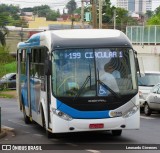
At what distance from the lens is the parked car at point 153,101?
76.2 ft

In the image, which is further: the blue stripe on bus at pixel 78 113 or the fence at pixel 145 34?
the fence at pixel 145 34

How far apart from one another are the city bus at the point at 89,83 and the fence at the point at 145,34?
98.7 ft

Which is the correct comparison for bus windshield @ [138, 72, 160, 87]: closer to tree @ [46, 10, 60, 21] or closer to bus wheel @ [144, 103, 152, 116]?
bus wheel @ [144, 103, 152, 116]

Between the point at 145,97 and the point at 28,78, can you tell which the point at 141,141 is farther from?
the point at 145,97

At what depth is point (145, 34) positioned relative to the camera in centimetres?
4647

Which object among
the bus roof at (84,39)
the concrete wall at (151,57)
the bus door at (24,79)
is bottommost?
the concrete wall at (151,57)

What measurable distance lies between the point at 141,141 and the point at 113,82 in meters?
1.75

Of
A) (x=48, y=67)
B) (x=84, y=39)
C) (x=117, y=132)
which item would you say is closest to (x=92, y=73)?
(x=84, y=39)

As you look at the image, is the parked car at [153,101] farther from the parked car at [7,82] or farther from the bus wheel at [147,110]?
the parked car at [7,82]

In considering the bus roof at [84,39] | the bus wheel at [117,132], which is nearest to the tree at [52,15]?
the bus wheel at [117,132]

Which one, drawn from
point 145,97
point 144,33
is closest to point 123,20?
point 144,33

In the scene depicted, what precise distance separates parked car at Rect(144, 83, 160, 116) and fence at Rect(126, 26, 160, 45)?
2155cm

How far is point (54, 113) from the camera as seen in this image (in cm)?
1478

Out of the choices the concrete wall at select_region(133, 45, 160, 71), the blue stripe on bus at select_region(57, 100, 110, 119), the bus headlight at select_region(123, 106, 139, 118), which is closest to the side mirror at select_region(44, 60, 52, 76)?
the blue stripe on bus at select_region(57, 100, 110, 119)
